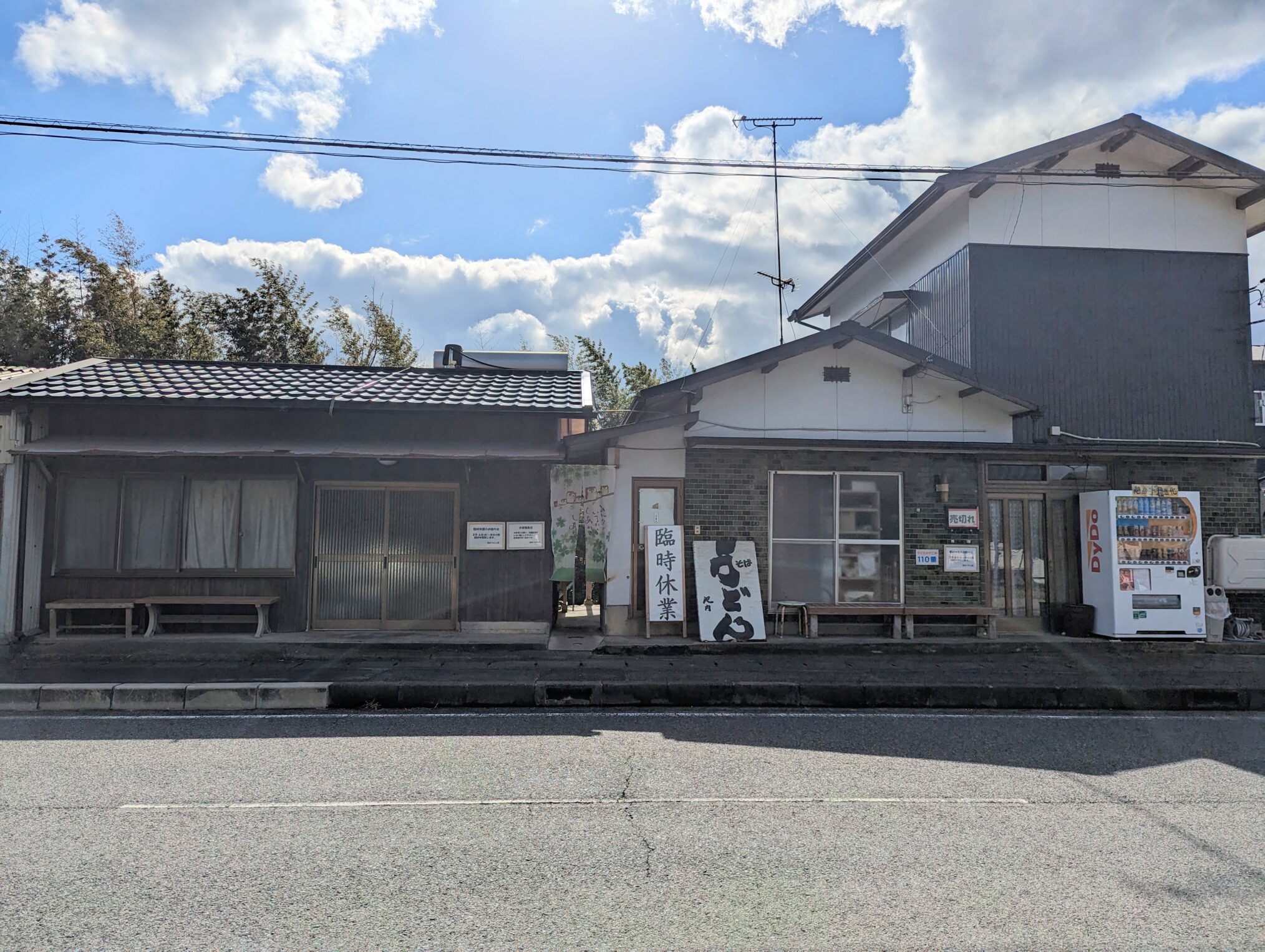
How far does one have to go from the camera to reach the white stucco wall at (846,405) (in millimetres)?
12555

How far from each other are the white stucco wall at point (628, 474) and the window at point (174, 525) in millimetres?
4571

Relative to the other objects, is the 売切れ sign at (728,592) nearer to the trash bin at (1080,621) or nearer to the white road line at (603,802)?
the trash bin at (1080,621)

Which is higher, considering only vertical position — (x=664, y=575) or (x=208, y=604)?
(x=664, y=575)

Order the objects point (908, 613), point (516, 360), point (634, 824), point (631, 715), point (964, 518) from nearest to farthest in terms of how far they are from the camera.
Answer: point (634, 824) → point (631, 715) → point (908, 613) → point (964, 518) → point (516, 360)

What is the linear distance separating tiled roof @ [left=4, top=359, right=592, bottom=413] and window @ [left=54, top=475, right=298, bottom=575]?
1.24 metres

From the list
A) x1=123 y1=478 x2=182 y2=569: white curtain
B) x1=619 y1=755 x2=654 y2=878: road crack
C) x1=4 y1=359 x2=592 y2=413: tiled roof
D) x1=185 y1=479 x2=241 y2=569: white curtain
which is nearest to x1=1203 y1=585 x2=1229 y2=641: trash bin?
x1=4 y1=359 x2=592 y2=413: tiled roof

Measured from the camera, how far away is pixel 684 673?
9602mm

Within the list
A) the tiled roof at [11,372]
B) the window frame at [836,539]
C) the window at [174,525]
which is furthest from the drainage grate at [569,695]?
the tiled roof at [11,372]

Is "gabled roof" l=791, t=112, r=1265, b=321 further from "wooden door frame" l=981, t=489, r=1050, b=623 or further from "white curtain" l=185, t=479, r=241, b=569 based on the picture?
"white curtain" l=185, t=479, r=241, b=569

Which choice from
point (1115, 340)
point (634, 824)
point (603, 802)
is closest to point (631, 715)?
point (603, 802)

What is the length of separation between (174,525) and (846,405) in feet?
33.1

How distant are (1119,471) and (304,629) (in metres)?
12.9

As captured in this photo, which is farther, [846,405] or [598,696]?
[846,405]

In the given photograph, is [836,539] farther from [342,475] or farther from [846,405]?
[342,475]
